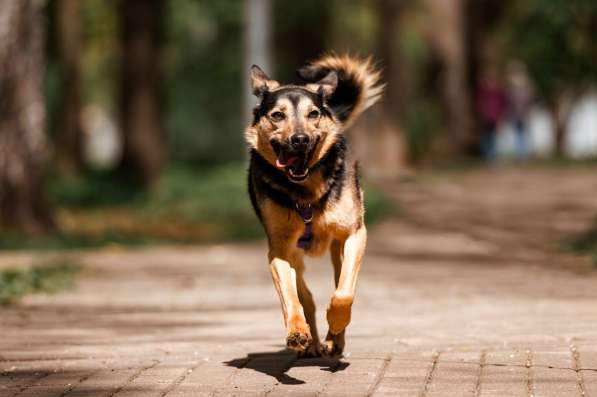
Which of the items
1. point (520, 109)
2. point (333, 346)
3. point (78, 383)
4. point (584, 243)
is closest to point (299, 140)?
point (333, 346)

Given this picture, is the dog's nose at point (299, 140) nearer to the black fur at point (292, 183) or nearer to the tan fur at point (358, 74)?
the black fur at point (292, 183)

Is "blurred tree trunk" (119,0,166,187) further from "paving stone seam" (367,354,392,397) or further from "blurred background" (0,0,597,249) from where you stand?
→ "paving stone seam" (367,354,392,397)

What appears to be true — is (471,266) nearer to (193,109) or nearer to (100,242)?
(100,242)

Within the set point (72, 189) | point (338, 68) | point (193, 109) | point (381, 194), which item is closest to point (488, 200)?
point (381, 194)

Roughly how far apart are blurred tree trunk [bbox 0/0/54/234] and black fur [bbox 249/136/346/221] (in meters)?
10.1

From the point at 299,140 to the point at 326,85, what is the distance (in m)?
0.88

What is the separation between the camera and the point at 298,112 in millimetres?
7402

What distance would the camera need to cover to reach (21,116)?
1736 cm

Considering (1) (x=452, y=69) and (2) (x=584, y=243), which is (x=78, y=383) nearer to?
(2) (x=584, y=243)

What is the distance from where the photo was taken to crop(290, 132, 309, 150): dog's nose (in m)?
7.20

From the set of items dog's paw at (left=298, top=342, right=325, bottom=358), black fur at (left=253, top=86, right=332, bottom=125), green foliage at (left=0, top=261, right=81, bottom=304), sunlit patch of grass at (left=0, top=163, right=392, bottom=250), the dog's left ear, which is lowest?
sunlit patch of grass at (left=0, top=163, right=392, bottom=250)

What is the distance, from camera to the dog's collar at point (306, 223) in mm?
7504

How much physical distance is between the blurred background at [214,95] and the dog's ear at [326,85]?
6.75 meters

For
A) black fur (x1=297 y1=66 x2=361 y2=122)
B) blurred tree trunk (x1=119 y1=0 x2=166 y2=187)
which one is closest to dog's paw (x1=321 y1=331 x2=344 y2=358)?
black fur (x1=297 y1=66 x2=361 y2=122)
